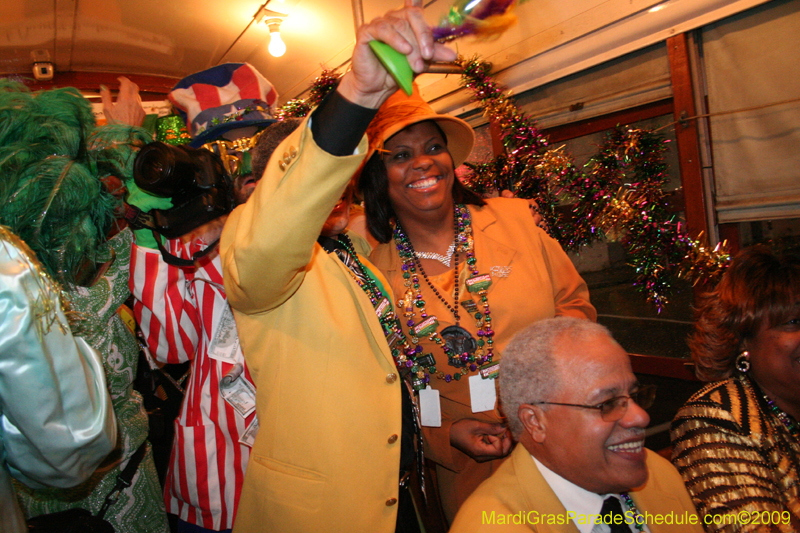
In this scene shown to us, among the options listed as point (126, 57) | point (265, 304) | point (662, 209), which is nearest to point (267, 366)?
point (265, 304)

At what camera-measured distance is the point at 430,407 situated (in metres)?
1.61

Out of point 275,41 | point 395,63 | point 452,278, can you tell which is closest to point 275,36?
point 275,41

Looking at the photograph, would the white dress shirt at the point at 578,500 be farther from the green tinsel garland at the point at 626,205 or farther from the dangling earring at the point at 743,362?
the green tinsel garland at the point at 626,205

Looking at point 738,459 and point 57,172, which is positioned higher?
point 57,172

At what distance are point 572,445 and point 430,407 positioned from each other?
568mm

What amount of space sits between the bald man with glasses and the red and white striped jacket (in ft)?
2.24

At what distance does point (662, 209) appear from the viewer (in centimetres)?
263

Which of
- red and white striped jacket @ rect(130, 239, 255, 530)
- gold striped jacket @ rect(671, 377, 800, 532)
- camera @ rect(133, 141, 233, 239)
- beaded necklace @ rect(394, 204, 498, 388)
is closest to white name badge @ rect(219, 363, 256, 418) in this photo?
red and white striped jacket @ rect(130, 239, 255, 530)

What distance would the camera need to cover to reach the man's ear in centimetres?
117

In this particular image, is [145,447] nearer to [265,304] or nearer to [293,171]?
[265,304]

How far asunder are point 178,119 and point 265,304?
1108mm

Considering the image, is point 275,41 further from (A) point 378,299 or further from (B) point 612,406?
(B) point 612,406

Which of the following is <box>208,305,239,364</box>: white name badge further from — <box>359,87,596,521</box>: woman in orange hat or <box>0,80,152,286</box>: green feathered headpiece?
<box>359,87,596,521</box>: woman in orange hat

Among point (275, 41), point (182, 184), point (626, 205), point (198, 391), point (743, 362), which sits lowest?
point (743, 362)
